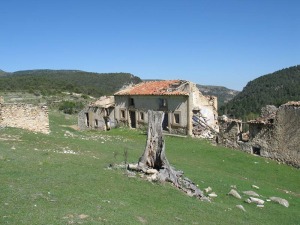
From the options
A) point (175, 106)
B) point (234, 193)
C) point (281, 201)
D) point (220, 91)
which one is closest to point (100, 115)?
point (175, 106)

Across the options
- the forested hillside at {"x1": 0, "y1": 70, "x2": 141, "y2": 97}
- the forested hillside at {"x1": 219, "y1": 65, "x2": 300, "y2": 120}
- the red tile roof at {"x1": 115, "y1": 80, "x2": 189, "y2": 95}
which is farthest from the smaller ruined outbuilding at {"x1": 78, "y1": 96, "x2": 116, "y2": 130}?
the forested hillside at {"x1": 219, "y1": 65, "x2": 300, "y2": 120}

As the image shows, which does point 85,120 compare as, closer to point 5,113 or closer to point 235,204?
point 5,113

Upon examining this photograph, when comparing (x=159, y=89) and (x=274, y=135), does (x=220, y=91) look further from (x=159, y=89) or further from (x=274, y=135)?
(x=274, y=135)

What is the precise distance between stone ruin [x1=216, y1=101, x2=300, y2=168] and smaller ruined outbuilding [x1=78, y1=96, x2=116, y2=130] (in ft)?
60.7

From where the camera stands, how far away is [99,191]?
505 inches

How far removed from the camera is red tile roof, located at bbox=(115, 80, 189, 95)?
3822cm

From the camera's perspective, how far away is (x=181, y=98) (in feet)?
122

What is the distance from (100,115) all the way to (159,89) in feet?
36.1

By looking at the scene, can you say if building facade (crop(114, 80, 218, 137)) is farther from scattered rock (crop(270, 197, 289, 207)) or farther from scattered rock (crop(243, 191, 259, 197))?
scattered rock (crop(270, 197, 289, 207))

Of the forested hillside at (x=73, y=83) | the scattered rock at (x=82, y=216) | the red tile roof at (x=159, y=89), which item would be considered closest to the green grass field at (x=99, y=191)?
the scattered rock at (x=82, y=216)

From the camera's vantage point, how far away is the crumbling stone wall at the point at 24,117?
26.9m

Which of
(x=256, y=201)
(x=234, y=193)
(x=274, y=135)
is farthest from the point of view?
(x=274, y=135)

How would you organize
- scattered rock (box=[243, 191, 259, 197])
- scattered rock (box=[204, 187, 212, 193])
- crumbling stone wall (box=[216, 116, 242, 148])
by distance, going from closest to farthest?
scattered rock (box=[204, 187, 212, 193])
scattered rock (box=[243, 191, 259, 197])
crumbling stone wall (box=[216, 116, 242, 148])

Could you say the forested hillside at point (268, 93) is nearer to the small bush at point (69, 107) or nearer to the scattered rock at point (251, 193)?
the small bush at point (69, 107)
